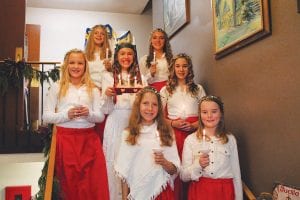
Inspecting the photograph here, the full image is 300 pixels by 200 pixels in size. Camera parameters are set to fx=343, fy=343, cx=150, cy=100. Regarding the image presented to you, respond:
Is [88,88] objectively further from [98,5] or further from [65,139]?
[98,5]

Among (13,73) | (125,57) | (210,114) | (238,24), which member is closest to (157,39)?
(125,57)

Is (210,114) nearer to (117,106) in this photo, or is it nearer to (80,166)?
(117,106)

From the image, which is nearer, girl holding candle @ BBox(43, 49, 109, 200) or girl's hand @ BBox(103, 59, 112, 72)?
girl holding candle @ BBox(43, 49, 109, 200)

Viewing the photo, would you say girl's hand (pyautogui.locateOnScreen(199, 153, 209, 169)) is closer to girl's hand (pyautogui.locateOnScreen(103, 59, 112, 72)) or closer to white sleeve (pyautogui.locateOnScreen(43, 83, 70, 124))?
white sleeve (pyautogui.locateOnScreen(43, 83, 70, 124))

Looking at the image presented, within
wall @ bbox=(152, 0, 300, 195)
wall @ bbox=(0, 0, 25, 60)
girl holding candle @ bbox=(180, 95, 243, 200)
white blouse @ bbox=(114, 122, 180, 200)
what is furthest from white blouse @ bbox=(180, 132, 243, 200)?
wall @ bbox=(0, 0, 25, 60)

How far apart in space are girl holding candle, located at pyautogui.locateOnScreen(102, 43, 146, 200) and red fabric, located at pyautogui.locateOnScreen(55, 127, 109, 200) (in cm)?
8

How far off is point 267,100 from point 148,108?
90 cm

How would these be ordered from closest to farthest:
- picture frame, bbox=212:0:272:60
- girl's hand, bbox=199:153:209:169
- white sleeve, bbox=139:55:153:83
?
1. girl's hand, bbox=199:153:209:169
2. picture frame, bbox=212:0:272:60
3. white sleeve, bbox=139:55:153:83

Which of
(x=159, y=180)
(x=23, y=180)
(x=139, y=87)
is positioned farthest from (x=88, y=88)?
(x=23, y=180)

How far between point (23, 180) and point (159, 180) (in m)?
6.03

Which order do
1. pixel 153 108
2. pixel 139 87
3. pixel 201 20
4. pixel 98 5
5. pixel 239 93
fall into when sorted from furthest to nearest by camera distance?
1. pixel 98 5
2. pixel 201 20
3. pixel 239 93
4. pixel 139 87
5. pixel 153 108

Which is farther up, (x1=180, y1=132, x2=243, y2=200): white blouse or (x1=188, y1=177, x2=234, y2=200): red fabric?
(x1=180, y1=132, x2=243, y2=200): white blouse

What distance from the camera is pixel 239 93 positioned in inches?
119

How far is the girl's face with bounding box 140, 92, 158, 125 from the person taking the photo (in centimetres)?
266
